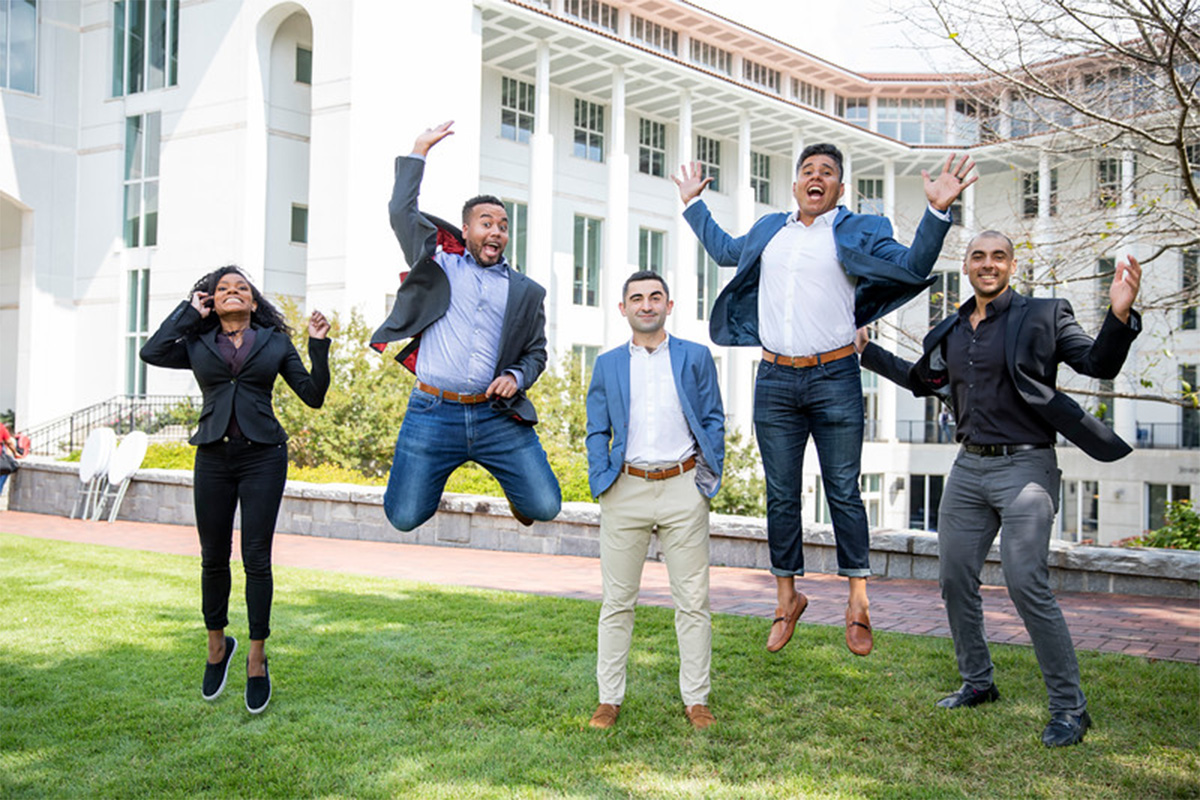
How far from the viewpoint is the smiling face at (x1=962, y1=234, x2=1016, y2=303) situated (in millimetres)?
5298

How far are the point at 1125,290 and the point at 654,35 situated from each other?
2887cm

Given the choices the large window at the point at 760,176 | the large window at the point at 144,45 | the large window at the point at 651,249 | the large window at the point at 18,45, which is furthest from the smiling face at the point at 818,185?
the large window at the point at 760,176

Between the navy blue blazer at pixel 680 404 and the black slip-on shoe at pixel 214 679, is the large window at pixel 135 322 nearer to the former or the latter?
the black slip-on shoe at pixel 214 679

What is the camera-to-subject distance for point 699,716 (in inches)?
208

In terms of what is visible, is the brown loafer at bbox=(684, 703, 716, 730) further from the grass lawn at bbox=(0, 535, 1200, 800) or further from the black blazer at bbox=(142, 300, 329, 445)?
the black blazer at bbox=(142, 300, 329, 445)

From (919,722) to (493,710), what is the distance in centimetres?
229

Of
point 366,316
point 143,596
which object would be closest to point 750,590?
point 143,596

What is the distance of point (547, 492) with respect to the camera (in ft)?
18.5

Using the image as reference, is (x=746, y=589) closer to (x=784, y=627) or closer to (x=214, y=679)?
(x=784, y=627)

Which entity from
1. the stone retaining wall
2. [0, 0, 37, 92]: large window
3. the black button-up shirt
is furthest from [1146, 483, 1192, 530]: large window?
[0, 0, 37, 92]: large window

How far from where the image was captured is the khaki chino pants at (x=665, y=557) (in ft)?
17.1

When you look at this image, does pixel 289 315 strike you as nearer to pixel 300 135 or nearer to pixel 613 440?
pixel 300 135

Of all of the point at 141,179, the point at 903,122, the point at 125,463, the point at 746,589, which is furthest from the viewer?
the point at 903,122

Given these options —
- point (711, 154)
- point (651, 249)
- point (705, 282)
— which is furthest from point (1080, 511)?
point (711, 154)
